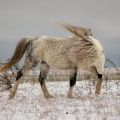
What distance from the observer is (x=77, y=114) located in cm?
598

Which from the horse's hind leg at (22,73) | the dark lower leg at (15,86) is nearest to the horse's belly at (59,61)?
the horse's hind leg at (22,73)

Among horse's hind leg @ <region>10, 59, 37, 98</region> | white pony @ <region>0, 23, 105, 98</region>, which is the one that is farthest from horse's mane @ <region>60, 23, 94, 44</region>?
horse's hind leg @ <region>10, 59, 37, 98</region>

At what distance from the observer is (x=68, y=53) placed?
837 cm

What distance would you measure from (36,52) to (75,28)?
1178mm

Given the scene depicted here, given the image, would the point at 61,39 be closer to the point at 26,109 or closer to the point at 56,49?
the point at 56,49

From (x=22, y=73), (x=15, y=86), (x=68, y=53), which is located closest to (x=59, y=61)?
(x=68, y=53)

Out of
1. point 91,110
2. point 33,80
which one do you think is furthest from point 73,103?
point 33,80

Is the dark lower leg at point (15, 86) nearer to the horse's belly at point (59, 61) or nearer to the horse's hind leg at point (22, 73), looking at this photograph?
the horse's hind leg at point (22, 73)

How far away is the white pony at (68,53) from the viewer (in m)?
8.31

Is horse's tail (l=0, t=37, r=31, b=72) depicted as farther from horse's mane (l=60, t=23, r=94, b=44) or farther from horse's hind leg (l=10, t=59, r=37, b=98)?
horse's mane (l=60, t=23, r=94, b=44)

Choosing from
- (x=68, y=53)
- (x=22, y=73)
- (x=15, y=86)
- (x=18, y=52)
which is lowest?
(x=15, y=86)

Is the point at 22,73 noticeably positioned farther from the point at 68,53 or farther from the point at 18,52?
the point at 68,53

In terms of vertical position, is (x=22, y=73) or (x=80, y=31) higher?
(x=80, y=31)

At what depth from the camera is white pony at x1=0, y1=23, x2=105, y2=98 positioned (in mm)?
8312
